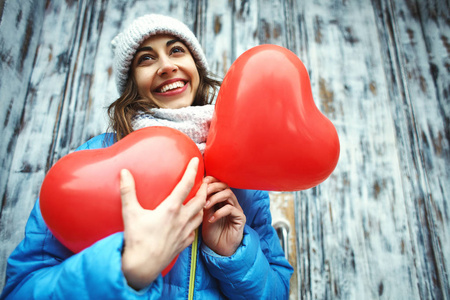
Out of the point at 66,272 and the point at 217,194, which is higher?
the point at 217,194

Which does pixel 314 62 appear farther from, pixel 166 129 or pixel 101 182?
pixel 101 182

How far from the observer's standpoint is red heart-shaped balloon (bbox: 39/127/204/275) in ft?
1.45

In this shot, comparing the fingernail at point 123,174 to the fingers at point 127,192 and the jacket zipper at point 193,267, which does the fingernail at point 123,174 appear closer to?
the fingers at point 127,192

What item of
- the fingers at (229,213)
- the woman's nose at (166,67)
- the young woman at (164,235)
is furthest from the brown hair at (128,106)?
the fingers at (229,213)

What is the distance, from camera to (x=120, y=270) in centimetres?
40

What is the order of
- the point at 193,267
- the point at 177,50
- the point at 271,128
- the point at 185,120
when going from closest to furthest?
the point at 271,128 → the point at 193,267 → the point at 185,120 → the point at 177,50

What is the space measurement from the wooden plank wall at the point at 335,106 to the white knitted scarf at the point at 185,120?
1.60 feet

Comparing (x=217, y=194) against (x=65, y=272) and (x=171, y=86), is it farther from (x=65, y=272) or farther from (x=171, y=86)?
(x=171, y=86)

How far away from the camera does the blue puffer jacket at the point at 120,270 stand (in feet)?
1.34

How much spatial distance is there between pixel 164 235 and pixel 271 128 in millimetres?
281

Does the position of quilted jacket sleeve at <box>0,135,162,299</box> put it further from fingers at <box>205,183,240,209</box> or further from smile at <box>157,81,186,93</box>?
smile at <box>157,81,186,93</box>

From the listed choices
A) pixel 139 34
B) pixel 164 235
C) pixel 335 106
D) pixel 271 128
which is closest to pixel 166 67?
pixel 139 34

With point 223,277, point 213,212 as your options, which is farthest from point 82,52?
point 223,277

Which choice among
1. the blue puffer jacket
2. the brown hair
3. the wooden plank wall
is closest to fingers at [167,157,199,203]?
the blue puffer jacket
